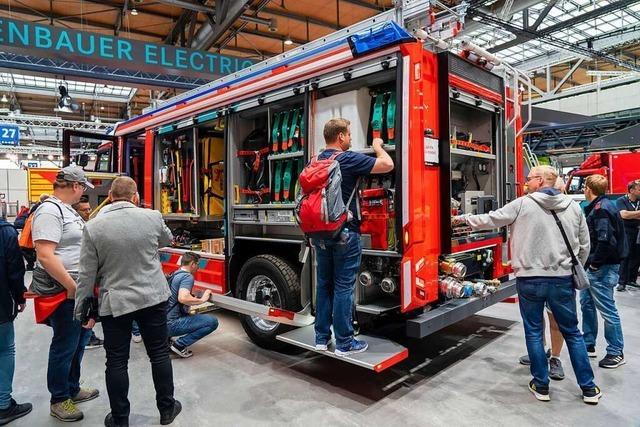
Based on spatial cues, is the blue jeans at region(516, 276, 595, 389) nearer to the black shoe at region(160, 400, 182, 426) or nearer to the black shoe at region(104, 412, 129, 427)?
the black shoe at region(160, 400, 182, 426)

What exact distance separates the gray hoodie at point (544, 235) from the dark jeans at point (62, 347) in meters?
3.16

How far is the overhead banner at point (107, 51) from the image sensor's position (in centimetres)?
739

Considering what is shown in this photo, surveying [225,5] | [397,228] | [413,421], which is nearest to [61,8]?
[225,5]

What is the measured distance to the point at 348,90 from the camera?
3988 millimetres

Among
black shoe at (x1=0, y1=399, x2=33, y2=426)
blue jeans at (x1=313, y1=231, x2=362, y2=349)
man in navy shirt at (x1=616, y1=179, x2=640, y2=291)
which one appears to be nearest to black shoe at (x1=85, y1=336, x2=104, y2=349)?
black shoe at (x1=0, y1=399, x2=33, y2=426)

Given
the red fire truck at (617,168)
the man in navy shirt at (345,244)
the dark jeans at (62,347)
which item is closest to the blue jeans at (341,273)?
the man in navy shirt at (345,244)

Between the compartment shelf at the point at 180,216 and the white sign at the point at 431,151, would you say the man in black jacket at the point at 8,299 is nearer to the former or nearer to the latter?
the compartment shelf at the point at 180,216

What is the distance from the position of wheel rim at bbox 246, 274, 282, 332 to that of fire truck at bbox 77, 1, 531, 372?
0.04ft

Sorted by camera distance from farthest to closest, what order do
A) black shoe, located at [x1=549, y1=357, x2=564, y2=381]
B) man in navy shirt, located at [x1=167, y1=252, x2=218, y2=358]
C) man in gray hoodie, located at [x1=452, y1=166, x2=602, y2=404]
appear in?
man in navy shirt, located at [x1=167, y1=252, x2=218, y2=358] → black shoe, located at [x1=549, y1=357, x2=564, y2=381] → man in gray hoodie, located at [x1=452, y1=166, x2=602, y2=404]

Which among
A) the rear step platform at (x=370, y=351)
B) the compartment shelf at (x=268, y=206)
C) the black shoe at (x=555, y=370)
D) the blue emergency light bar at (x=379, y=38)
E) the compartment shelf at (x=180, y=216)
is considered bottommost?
the black shoe at (x=555, y=370)

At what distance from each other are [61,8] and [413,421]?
1199cm

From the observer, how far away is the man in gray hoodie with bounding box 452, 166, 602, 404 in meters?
3.21

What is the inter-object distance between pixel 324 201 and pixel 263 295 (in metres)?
1.76

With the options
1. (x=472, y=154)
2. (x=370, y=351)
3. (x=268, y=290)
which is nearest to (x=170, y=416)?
(x=370, y=351)
